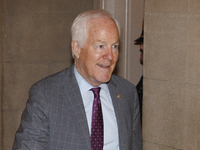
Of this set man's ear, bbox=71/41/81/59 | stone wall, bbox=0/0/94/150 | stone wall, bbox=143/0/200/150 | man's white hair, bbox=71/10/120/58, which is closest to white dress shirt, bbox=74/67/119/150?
man's ear, bbox=71/41/81/59

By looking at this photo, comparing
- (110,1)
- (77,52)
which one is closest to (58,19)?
(110,1)

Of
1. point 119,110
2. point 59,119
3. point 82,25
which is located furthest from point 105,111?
point 82,25

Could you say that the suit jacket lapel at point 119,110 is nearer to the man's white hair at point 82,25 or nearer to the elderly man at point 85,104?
the elderly man at point 85,104

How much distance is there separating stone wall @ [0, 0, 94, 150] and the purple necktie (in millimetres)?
2773

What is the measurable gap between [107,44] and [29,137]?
0.78 metres

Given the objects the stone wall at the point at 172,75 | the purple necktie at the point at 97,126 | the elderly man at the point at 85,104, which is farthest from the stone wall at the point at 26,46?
the purple necktie at the point at 97,126

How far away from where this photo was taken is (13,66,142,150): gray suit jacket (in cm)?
206

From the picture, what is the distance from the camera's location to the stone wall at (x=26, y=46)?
15.7 feet

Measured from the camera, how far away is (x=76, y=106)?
223 centimetres

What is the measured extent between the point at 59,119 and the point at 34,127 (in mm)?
181

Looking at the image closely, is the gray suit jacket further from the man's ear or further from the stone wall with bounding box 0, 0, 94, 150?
the stone wall with bounding box 0, 0, 94, 150

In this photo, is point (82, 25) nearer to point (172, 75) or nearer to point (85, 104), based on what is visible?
point (85, 104)

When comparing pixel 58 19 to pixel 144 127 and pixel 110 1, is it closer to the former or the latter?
pixel 110 1

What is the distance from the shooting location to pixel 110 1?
5.25 meters
